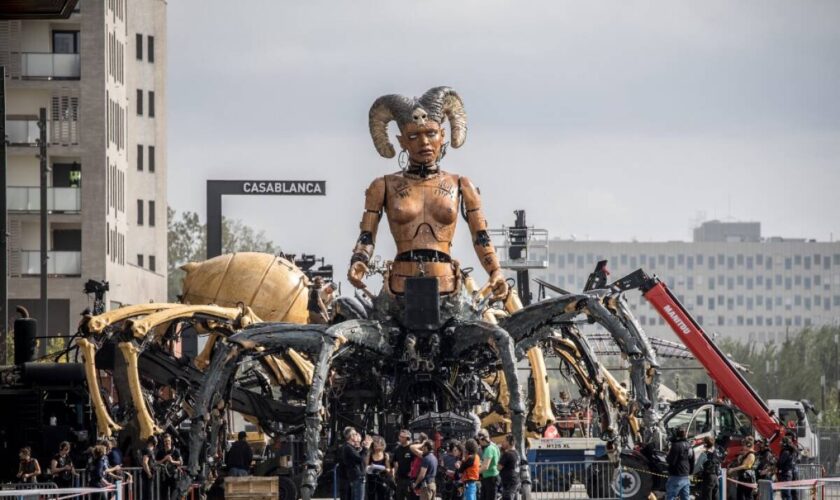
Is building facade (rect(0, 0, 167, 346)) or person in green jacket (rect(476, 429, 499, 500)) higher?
building facade (rect(0, 0, 167, 346))

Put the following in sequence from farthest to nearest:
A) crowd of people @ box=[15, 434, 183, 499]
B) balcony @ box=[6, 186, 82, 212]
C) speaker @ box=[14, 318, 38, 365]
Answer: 1. balcony @ box=[6, 186, 82, 212]
2. speaker @ box=[14, 318, 38, 365]
3. crowd of people @ box=[15, 434, 183, 499]

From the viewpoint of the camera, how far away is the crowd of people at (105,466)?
36.7 meters

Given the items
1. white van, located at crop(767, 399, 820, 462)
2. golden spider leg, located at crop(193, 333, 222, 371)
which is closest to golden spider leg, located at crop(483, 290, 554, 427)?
golden spider leg, located at crop(193, 333, 222, 371)

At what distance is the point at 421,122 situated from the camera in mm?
37469

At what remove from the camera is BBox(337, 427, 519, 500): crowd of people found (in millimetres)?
34312

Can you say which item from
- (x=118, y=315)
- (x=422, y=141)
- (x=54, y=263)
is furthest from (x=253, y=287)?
(x=54, y=263)

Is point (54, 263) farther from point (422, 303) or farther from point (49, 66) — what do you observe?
point (422, 303)

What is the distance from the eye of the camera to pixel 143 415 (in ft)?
127

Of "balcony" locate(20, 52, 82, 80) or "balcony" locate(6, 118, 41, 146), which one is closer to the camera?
"balcony" locate(6, 118, 41, 146)

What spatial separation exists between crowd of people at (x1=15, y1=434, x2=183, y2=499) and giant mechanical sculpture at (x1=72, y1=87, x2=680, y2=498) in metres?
0.48

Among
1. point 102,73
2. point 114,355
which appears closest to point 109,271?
point 102,73

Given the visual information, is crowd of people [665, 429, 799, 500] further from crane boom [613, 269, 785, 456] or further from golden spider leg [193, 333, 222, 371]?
golden spider leg [193, 333, 222, 371]

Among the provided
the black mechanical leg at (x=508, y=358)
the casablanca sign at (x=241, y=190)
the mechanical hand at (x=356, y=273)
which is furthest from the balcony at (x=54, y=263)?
the black mechanical leg at (x=508, y=358)

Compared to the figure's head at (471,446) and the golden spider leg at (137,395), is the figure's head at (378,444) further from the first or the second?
the golden spider leg at (137,395)
